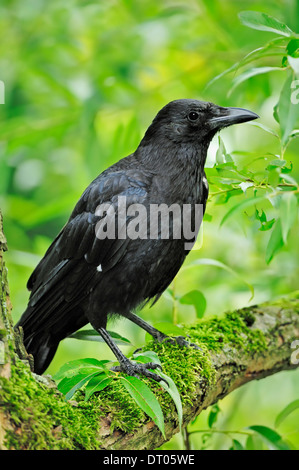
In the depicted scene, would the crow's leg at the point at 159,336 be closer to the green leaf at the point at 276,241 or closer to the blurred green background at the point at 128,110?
the blurred green background at the point at 128,110

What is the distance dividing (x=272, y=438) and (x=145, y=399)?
112cm

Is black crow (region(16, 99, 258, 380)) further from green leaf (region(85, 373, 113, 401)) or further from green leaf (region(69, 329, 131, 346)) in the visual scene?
green leaf (region(85, 373, 113, 401))

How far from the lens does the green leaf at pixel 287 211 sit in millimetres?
1788

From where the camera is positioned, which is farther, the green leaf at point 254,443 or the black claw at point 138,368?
the green leaf at point 254,443

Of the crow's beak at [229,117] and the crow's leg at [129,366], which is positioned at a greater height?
the crow's beak at [229,117]

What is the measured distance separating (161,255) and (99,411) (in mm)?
1017

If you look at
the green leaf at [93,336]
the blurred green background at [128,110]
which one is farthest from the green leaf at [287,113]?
the green leaf at [93,336]

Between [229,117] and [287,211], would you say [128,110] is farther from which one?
[287,211]

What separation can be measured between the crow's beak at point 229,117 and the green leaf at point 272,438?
5.50ft

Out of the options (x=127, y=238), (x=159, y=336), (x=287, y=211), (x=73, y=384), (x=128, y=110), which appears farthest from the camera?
(x=128, y=110)

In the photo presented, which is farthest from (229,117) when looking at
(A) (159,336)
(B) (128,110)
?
(B) (128,110)

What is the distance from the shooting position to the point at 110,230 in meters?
3.10

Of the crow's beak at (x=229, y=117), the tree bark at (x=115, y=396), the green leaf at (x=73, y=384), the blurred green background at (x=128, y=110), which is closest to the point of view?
the tree bark at (x=115, y=396)

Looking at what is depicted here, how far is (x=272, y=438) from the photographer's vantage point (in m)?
2.86
